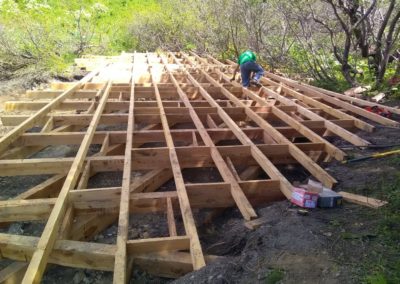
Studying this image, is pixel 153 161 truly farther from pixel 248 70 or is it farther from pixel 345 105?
pixel 248 70

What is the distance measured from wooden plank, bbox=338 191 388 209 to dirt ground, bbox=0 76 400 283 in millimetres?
71

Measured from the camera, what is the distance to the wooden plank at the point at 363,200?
3188 mm

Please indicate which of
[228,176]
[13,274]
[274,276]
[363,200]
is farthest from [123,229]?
[363,200]

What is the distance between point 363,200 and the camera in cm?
328

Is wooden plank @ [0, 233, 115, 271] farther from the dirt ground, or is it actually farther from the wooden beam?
the dirt ground

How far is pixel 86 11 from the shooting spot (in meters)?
13.5

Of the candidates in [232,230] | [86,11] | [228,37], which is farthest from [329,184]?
[86,11]

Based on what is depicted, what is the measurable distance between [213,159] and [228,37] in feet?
29.9

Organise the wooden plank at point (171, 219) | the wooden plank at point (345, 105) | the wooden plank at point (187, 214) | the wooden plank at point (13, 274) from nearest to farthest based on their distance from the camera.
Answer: the wooden plank at point (187, 214) < the wooden plank at point (13, 274) < the wooden plank at point (171, 219) < the wooden plank at point (345, 105)

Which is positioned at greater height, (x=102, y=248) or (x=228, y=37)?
(x=228, y=37)

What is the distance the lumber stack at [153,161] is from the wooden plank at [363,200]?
→ 0.31 m

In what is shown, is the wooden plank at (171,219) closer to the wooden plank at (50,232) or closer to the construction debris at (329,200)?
the wooden plank at (50,232)

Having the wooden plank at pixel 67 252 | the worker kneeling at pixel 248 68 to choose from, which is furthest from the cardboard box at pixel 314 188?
the worker kneeling at pixel 248 68

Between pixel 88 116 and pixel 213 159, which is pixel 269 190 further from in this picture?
pixel 88 116
